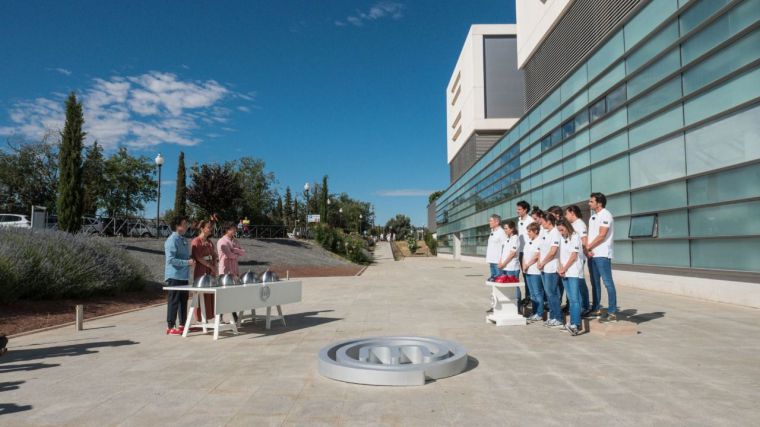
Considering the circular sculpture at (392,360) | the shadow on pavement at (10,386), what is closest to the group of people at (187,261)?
the shadow on pavement at (10,386)

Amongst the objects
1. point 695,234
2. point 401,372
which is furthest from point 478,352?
point 695,234

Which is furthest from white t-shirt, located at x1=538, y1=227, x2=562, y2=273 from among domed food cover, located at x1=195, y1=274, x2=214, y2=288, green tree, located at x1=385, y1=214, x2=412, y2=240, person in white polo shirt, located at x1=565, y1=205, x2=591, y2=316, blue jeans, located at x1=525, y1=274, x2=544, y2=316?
green tree, located at x1=385, y1=214, x2=412, y2=240

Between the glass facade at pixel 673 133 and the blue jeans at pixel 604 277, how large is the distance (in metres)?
4.78

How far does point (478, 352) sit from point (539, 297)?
2.52 m

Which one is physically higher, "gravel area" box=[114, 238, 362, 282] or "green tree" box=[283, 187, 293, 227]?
"green tree" box=[283, 187, 293, 227]

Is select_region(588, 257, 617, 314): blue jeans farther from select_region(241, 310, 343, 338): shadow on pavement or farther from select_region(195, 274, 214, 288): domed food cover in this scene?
select_region(195, 274, 214, 288): domed food cover

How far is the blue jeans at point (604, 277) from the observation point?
20.8 feet

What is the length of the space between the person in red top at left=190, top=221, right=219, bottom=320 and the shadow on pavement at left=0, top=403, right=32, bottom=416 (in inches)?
135

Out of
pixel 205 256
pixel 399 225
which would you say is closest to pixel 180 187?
pixel 205 256

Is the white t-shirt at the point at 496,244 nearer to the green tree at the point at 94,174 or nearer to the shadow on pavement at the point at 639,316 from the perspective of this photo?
the shadow on pavement at the point at 639,316

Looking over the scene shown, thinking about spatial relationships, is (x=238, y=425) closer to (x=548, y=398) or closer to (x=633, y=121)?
(x=548, y=398)

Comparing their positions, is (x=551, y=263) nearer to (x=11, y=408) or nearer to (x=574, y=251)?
(x=574, y=251)

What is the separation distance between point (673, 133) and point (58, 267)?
15.1 metres

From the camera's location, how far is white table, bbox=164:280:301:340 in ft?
20.0
